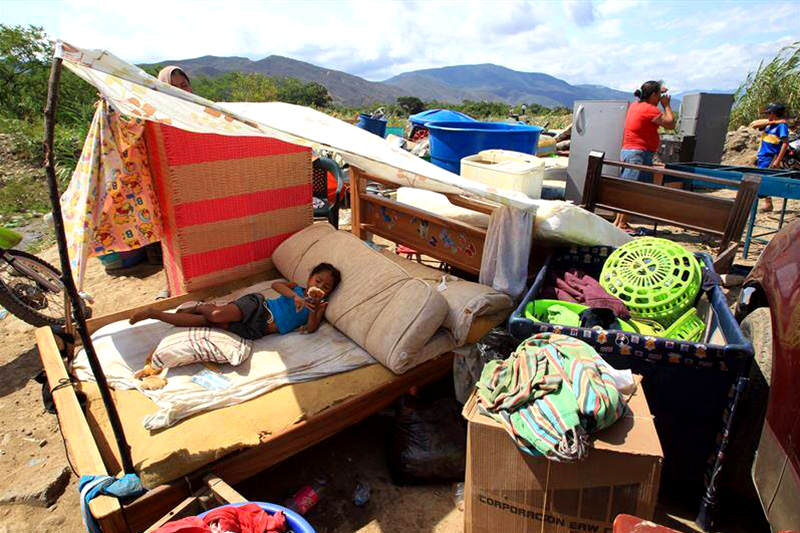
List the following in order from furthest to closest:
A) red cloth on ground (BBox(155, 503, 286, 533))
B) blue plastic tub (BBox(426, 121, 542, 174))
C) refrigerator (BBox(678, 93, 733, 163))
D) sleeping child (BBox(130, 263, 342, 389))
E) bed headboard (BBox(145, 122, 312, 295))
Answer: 1. refrigerator (BBox(678, 93, 733, 163))
2. blue plastic tub (BBox(426, 121, 542, 174))
3. bed headboard (BBox(145, 122, 312, 295))
4. sleeping child (BBox(130, 263, 342, 389))
5. red cloth on ground (BBox(155, 503, 286, 533))

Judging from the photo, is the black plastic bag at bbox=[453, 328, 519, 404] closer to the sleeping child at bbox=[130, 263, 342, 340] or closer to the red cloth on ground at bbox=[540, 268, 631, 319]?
the red cloth on ground at bbox=[540, 268, 631, 319]

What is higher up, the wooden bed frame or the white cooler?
the white cooler

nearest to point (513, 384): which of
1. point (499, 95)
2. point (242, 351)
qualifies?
point (242, 351)

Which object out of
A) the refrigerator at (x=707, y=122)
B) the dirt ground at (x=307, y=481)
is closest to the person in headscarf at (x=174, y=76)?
the dirt ground at (x=307, y=481)

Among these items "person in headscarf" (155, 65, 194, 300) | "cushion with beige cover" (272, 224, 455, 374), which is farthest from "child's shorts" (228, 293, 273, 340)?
"person in headscarf" (155, 65, 194, 300)

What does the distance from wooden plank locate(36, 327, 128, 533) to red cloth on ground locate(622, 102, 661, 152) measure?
229 inches

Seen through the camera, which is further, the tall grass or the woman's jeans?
the tall grass

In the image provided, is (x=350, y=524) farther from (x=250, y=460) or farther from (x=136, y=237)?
(x=136, y=237)

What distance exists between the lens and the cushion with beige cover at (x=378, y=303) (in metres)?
2.83

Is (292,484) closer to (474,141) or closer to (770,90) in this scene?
(474,141)

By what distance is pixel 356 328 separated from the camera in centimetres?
315

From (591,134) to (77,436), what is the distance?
5.58 m

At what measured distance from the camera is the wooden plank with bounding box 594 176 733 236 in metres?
3.31

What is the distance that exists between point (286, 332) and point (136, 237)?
1617 millimetres
